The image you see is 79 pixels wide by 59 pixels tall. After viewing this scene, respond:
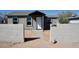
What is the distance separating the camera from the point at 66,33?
448 cm

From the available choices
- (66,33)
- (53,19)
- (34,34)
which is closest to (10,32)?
(34,34)

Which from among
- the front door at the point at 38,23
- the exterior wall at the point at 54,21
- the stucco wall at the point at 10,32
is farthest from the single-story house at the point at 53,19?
the stucco wall at the point at 10,32

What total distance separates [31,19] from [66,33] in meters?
0.64

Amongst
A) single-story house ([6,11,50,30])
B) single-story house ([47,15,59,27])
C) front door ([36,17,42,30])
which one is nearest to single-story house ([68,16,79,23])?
single-story house ([47,15,59,27])

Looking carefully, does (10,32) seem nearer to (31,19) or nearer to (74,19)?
(31,19)

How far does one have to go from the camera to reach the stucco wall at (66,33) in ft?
14.5

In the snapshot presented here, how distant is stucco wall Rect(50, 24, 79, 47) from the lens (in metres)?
4.43

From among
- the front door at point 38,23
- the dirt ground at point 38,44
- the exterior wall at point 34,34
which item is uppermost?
the front door at point 38,23

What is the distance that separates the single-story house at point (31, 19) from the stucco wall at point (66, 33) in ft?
0.57

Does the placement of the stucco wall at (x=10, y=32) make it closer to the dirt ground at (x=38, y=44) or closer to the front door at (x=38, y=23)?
the dirt ground at (x=38, y=44)

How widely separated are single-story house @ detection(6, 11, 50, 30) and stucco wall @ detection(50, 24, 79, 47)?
0.57 feet
